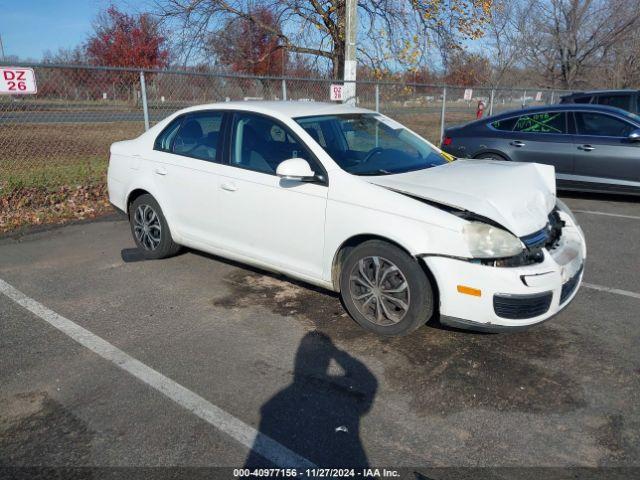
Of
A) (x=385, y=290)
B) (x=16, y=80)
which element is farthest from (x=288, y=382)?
(x=16, y=80)

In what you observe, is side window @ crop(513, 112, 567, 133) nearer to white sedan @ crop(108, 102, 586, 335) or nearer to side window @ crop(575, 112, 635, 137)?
side window @ crop(575, 112, 635, 137)

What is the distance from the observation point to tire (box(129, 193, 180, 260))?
516cm

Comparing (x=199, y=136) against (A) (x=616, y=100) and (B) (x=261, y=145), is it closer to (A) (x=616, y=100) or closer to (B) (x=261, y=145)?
(B) (x=261, y=145)

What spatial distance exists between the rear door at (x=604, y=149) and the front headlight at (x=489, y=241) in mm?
5355

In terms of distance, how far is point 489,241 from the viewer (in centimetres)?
328

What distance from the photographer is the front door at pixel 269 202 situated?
3.95 m

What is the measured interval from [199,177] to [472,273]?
8.60ft

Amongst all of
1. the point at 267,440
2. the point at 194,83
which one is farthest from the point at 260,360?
the point at 194,83

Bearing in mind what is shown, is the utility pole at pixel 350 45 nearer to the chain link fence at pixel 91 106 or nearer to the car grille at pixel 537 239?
the chain link fence at pixel 91 106

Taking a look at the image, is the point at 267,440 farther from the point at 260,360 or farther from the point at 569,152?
the point at 569,152

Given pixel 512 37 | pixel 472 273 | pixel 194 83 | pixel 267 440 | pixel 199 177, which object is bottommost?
pixel 267 440

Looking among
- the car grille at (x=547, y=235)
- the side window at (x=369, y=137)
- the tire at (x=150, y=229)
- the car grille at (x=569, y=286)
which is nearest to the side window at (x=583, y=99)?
the side window at (x=369, y=137)

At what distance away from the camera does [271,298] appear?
4441 millimetres

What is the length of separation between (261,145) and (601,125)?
589 centimetres
